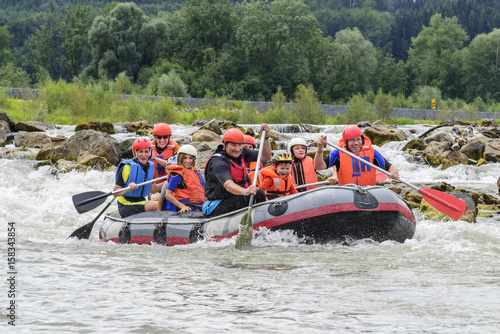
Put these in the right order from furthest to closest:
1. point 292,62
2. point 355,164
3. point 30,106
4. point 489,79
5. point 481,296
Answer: point 489,79
point 292,62
point 30,106
point 355,164
point 481,296

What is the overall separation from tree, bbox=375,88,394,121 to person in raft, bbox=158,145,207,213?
95.9ft

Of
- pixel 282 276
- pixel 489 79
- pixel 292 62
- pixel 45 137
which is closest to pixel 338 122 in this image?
pixel 45 137

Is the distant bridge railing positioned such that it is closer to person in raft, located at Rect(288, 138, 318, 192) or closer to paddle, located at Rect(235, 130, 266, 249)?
person in raft, located at Rect(288, 138, 318, 192)

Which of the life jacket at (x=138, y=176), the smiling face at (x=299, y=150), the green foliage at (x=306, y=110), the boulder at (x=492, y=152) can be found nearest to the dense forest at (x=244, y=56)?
the green foliage at (x=306, y=110)

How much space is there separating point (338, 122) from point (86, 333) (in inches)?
1250

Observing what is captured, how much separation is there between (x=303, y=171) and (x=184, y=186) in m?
1.61

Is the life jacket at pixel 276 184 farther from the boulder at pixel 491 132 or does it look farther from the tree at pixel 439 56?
the tree at pixel 439 56

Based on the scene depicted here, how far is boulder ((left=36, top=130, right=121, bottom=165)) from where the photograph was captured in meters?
16.2

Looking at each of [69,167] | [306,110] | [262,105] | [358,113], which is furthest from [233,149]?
[358,113]

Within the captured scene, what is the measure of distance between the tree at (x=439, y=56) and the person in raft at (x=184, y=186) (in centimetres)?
6868

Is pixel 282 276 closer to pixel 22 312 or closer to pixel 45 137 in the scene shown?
pixel 22 312

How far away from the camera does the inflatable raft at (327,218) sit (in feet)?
23.8

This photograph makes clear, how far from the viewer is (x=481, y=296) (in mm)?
5117

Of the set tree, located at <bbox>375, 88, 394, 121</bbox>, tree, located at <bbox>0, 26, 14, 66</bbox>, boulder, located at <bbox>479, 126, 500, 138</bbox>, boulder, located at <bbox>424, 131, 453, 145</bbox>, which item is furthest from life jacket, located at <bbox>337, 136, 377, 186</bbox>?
tree, located at <bbox>0, 26, 14, 66</bbox>
